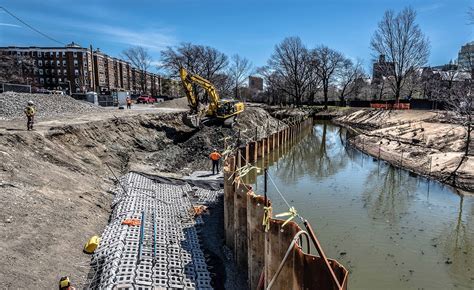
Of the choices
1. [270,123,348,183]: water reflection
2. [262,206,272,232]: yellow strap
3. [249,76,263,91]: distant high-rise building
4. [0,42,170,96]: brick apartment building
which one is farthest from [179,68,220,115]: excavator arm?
[249,76,263,91]: distant high-rise building

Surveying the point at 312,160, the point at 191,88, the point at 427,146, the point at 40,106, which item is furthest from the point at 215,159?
the point at 427,146

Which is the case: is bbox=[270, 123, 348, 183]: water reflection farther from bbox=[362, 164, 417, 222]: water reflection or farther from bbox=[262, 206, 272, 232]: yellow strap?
bbox=[262, 206, 272, 232]: yellow strap

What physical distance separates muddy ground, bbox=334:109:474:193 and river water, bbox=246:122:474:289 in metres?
0.98

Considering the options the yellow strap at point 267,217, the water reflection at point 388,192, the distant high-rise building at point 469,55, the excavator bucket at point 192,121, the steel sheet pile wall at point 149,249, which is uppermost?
the distant high-rise building at point 469,55

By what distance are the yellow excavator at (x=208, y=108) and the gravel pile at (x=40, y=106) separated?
27.8ft

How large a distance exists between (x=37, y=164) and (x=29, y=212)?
3394 millimetres

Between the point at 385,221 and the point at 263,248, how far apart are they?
24.9 ft

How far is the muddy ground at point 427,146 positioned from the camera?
17609 mm

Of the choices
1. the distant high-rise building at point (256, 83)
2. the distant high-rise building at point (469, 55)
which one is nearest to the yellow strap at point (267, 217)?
the distant high-rise building at point (469, 55)

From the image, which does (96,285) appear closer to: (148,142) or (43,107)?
(148,142)

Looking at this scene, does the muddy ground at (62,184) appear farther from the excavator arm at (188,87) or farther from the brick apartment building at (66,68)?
the brick apartment building at (66,68)

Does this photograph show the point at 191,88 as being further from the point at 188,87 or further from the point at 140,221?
the point at 140,221

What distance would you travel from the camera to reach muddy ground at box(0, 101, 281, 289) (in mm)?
6434

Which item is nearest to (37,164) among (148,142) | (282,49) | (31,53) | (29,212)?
(29,212)
